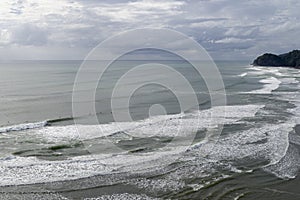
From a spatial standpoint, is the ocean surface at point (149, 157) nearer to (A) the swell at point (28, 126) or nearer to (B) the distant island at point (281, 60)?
(A) the swell at point (28, 126)

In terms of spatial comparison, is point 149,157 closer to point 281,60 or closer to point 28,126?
point 28,126

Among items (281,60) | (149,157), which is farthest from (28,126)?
(281,60)

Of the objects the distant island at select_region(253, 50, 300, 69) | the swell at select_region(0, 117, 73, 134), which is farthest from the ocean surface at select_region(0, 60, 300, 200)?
the distant island at select_region(253, 50, 300, 69)

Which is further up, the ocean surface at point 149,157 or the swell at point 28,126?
the swell at point 28,126

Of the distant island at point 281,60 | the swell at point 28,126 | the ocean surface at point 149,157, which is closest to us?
the ocean surface at point 149,157

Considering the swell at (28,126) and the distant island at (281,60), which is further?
the distant island at (281,60)

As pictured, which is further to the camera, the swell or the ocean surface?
the swell

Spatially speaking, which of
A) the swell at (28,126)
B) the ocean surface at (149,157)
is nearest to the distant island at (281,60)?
the ocean surface at (149,157)

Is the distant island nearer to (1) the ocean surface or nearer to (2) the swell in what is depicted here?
(1) the ocean surface
